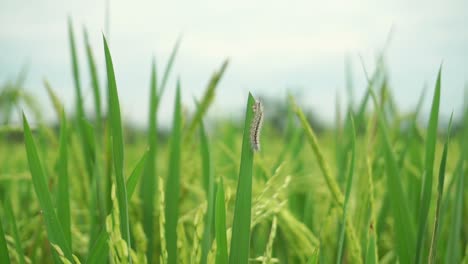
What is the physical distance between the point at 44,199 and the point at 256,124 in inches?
8.4

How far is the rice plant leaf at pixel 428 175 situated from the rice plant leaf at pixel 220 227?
7.7 inches

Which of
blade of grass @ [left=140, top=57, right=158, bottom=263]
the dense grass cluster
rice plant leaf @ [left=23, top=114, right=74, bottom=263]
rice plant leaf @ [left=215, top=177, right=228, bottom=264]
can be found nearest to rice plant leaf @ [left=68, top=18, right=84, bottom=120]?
the dense grass cluster

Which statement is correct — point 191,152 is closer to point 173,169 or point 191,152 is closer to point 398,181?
point 173,169

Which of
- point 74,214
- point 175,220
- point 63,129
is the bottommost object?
point 74,214

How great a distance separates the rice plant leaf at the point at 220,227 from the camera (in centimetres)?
36

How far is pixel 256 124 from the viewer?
12.7 inches

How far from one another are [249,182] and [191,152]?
0.36 m

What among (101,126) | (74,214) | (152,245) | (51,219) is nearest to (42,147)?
(74,214)

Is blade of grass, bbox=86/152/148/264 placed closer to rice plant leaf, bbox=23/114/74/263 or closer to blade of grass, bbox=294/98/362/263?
rice plant leaf, bbox=23/114/74/263

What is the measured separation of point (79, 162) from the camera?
725 millimetres

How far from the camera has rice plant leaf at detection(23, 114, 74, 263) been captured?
15.5 inches

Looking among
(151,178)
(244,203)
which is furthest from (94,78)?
(244,203)

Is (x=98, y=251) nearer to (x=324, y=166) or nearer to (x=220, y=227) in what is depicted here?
(x=220, y=227)

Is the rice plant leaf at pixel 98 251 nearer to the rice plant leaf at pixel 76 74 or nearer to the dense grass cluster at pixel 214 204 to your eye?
the dense grass cluster at pixel 214 204
